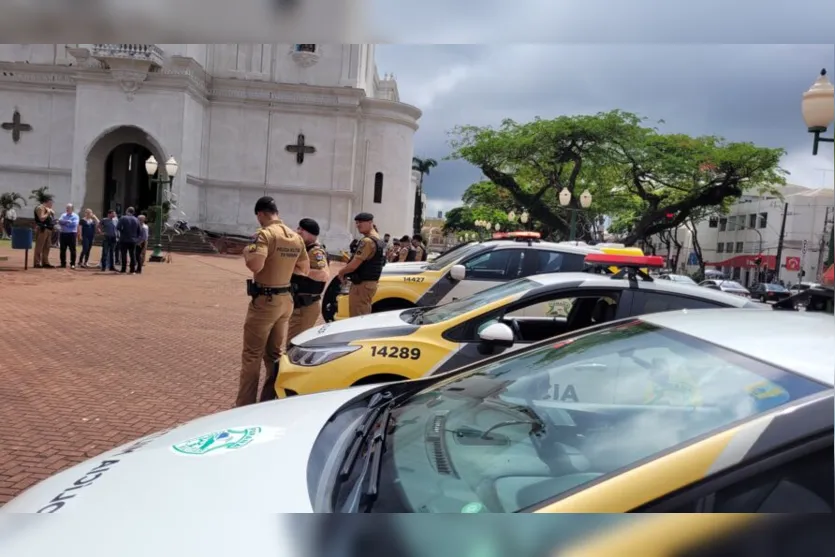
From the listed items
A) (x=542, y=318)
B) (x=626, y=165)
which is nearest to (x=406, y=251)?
(x=542, y=318)

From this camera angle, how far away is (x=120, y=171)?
3603 centimetres

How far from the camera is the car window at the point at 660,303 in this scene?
488 cm

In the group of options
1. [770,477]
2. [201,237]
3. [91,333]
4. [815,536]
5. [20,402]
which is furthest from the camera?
[201,237]

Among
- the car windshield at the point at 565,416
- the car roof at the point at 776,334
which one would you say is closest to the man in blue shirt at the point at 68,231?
the car windshield at the point at 565,416

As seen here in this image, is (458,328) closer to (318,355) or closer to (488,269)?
(318,355)

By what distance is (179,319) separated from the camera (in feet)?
35.6

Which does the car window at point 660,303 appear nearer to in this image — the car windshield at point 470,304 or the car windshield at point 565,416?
the car windshield at point 470,304

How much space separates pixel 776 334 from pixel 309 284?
4730 millimetres

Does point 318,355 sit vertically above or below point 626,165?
below

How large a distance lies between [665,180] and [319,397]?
2078mm

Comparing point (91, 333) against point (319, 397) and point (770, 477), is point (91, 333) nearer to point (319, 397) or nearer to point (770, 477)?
point (319, 397)

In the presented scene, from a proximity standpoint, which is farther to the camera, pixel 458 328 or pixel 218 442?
pixel 458 328

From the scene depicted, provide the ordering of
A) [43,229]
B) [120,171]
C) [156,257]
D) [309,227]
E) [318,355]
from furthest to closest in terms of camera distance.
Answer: [120,171]
[156,257]
[43,229]
[309,227]
[318,355]

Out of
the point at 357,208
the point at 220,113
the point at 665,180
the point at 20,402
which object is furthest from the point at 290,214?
the point at 665,180
